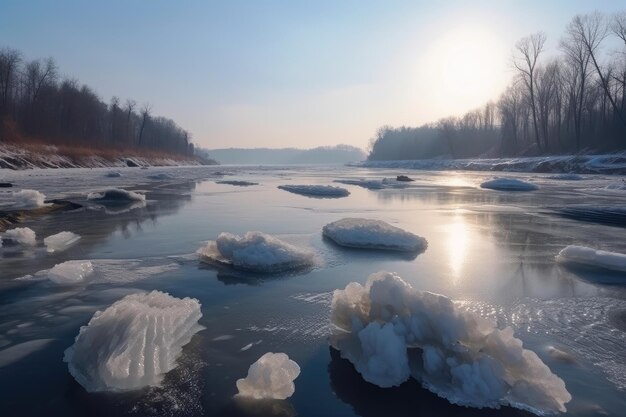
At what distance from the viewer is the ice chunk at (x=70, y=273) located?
15.8 ft

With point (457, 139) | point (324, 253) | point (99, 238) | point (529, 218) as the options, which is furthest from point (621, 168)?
point (457, 139)

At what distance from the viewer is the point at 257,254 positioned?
18.3 feet

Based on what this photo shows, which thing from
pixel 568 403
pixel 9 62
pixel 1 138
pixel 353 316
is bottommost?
pixel 568 403

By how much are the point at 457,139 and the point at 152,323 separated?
327 feet

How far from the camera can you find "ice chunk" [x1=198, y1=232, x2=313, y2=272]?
5523 millimetres

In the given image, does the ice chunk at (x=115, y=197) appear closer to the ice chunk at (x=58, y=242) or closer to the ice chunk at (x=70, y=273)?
the ice chunk at (x=58, y=242)

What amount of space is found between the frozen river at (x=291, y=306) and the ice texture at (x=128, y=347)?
8cm

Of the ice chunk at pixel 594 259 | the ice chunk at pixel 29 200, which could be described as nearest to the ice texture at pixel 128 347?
the ice chunk at pixel 594 259

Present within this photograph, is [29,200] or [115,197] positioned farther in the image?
[115,197]

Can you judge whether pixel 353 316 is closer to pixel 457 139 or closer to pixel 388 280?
pixel 388 280

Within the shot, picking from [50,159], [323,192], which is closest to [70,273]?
[323,192]

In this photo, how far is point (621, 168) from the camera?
1272 inches

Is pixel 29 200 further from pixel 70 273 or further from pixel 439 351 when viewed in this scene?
pixel 439 351

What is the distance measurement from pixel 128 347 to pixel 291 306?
1684 millimetres
